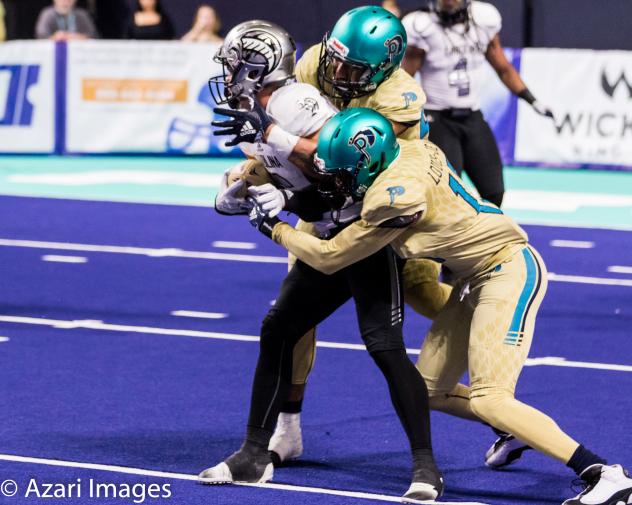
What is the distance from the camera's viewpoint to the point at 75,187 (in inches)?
527

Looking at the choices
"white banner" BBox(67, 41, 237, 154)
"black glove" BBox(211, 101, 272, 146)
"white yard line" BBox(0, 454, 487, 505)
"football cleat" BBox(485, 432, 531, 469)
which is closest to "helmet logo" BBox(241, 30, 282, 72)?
"black glove" BBox(211, 101, 272, 146)

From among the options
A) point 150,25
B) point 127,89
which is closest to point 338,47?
point 127,89

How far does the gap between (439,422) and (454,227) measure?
1416 mm

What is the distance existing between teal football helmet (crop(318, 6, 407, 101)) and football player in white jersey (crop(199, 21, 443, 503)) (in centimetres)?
18

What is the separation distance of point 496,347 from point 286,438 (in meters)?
1.04

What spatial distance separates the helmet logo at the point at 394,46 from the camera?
5.20 m

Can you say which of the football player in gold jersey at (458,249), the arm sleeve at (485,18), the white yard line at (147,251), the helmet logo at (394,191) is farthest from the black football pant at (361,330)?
the white yard line at (147,251)

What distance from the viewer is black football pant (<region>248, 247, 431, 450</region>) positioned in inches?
198

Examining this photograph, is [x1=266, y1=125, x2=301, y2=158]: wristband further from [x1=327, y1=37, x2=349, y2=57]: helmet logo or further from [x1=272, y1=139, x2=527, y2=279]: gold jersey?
[x1=327, y1=37, x2=349, y2=57]: helmet logo

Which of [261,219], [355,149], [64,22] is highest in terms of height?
[355,149]

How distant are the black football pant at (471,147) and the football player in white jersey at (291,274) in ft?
11.3

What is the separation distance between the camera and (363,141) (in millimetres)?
4781

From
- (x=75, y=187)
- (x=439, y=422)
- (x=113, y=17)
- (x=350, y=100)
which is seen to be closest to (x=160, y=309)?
(x=439, y=422)

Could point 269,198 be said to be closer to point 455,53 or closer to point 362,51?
point 362,51
